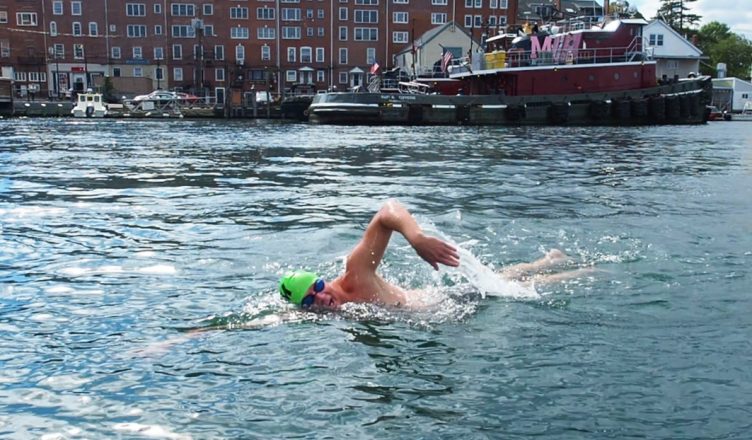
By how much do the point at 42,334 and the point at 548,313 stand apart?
4337 mm

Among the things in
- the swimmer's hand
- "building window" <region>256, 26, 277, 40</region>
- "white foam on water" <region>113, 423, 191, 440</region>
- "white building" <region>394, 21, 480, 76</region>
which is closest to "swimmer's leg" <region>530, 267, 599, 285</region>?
the swimmer's hand

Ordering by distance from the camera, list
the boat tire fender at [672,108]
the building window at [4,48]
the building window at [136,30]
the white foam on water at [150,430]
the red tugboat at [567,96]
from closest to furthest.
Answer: the white foam on water at [150,430]
the red tugboat at [567,96]
the boat tire fender at [672,108]
the building window at [4,48]
the building window at [136,30]

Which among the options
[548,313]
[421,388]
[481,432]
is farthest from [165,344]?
[548,313]

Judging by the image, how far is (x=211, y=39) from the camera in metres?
81.6

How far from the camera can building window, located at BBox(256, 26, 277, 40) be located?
81.9 m

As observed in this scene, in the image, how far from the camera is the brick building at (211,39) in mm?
80375

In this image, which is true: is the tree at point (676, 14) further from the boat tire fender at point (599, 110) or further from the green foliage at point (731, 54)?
the boat tire fender at point (599, 110)

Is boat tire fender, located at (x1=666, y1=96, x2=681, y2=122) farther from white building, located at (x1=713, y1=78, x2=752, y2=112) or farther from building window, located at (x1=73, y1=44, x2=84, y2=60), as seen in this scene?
building window, located at (x1=73, y1=44, x2=84, y2=60)

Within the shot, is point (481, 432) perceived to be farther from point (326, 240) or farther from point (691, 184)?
point (691, 184)

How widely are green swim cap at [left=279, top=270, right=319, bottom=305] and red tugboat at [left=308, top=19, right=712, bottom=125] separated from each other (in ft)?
130

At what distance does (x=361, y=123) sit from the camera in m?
47.0

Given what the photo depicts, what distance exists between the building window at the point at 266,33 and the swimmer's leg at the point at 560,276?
77818 millimetres

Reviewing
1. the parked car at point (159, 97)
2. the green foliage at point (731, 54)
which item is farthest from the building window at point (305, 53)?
the green foliage at point (731, 54)

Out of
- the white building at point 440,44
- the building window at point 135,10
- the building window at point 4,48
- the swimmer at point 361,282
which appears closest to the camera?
the swimmer at point 361,282
